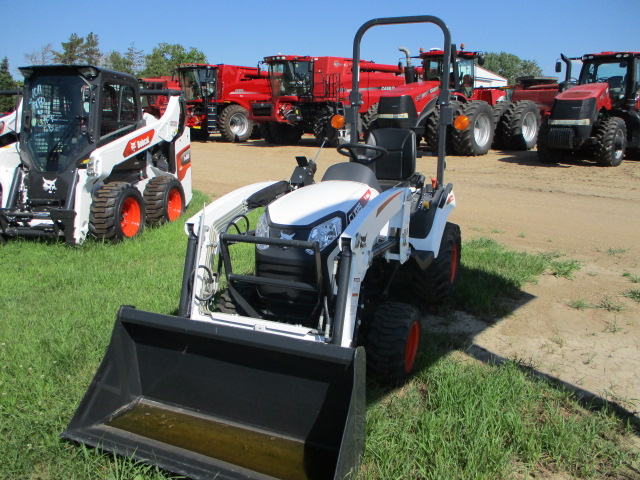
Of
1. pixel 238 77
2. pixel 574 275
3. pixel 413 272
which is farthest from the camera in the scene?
pixel 238 77

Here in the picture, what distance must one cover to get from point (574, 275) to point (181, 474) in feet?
14.3

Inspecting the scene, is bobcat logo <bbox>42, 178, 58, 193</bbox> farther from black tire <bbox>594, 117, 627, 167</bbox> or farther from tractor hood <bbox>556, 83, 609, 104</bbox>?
black tire <bbox>594, 117, 627, 167</bbox>

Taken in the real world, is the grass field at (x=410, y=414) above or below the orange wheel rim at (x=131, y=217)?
below

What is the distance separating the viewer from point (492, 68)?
65.1 metres

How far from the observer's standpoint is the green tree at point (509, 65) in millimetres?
64562

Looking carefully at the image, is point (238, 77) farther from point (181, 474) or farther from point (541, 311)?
point (181, 474)

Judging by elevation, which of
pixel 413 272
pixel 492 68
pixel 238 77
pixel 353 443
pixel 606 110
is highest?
pixel 492 68

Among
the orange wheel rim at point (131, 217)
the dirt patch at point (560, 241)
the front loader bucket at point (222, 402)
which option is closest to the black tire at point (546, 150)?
the dirt patch at point (560, 241)

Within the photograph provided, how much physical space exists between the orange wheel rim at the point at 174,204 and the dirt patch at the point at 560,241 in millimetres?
2663

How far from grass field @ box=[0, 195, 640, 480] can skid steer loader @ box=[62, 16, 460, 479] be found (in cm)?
16

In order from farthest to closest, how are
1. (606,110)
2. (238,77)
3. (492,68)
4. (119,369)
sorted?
1. (492,68)
2. (238,77)
3. (606,110)
4. (119,369)

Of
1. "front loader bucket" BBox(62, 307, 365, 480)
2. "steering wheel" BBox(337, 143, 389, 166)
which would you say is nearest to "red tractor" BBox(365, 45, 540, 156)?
"steering wheel" BBox(337, 143, 389, 166)

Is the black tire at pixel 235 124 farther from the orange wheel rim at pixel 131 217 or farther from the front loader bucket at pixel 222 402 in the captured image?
the front loader bucket at pixel 222 402

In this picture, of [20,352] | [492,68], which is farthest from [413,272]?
[492,68]
